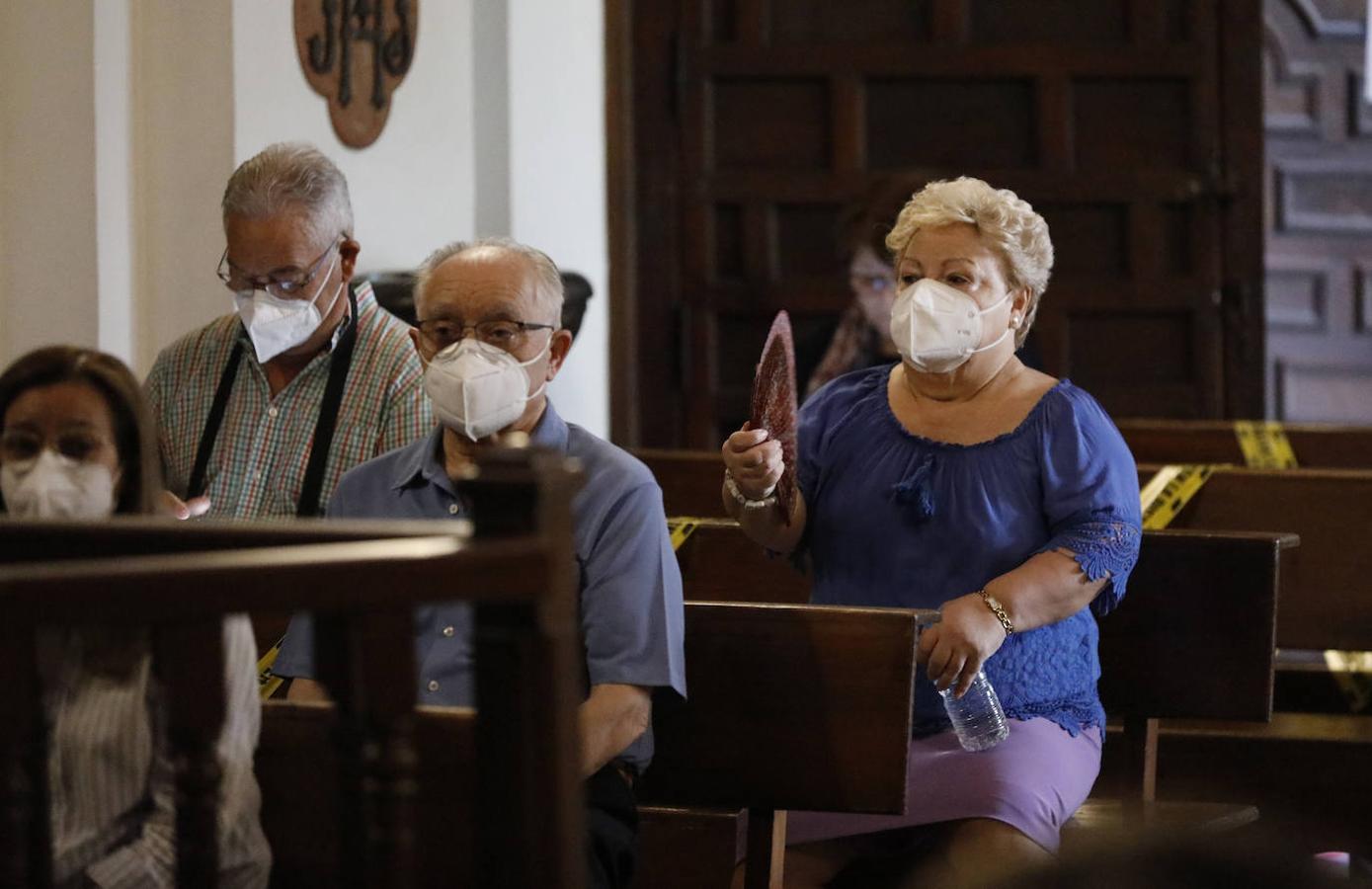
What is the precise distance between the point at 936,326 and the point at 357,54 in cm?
269

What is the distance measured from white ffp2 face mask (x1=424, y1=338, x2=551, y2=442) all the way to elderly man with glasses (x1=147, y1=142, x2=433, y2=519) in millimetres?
605

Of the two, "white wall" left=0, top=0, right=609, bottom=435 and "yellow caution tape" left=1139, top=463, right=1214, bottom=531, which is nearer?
"yellow caution tape" left=1139, top=463, right=1214, bottom=531

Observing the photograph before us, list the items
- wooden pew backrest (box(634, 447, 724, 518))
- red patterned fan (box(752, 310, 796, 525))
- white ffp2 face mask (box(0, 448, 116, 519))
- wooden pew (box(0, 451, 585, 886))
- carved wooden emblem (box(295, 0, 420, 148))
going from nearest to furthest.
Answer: wooden pew (box(0, 451, 585, 886)), white ffp2 face mask (box(0, 448, 116, 519)), red patterned fan (box(752, 310, 796, 525)), wooden pew backrest (box(634, 447, 724, 518)), carved wooden emblem (box(295, 0, 420, 148))

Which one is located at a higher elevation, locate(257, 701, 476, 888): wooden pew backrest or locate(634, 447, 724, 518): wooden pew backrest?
locate(634, 447, 724, 518): wooden pew backrest

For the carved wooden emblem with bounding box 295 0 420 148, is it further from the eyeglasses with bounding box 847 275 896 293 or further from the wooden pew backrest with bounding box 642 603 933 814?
the wooden pew backrest with bounding box 642 603 933 814

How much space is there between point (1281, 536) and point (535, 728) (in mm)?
1948

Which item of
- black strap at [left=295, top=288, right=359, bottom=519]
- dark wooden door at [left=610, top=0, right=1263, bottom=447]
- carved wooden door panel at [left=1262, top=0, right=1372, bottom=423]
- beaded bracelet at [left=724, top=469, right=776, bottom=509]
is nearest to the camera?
beaded bracelet at [left=724, top=469, right=776, bottom=509]

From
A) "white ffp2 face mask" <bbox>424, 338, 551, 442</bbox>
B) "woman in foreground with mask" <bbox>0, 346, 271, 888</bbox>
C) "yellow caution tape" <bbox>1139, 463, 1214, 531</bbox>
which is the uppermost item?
"white ffp2 face mask" <bbox>424, 338, 551, 442</bbox>

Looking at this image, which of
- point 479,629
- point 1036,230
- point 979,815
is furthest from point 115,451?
point 1036,230

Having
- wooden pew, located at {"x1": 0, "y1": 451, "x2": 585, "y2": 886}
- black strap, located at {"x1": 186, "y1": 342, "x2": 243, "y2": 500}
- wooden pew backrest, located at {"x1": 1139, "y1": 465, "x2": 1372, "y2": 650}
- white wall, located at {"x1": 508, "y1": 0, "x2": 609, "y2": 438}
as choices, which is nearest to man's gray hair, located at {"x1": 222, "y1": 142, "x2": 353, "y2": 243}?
black strap, located at {"x1": 186, "y1": 342, "x2": 243, "y2": 500}

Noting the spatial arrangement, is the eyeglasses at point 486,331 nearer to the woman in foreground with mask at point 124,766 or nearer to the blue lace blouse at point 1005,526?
the blue lace blouse at point 1005,526

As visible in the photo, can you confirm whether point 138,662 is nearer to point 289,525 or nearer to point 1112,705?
point 289,525

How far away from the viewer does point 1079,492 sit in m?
2.86

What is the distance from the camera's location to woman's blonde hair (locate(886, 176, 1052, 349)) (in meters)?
3.01
